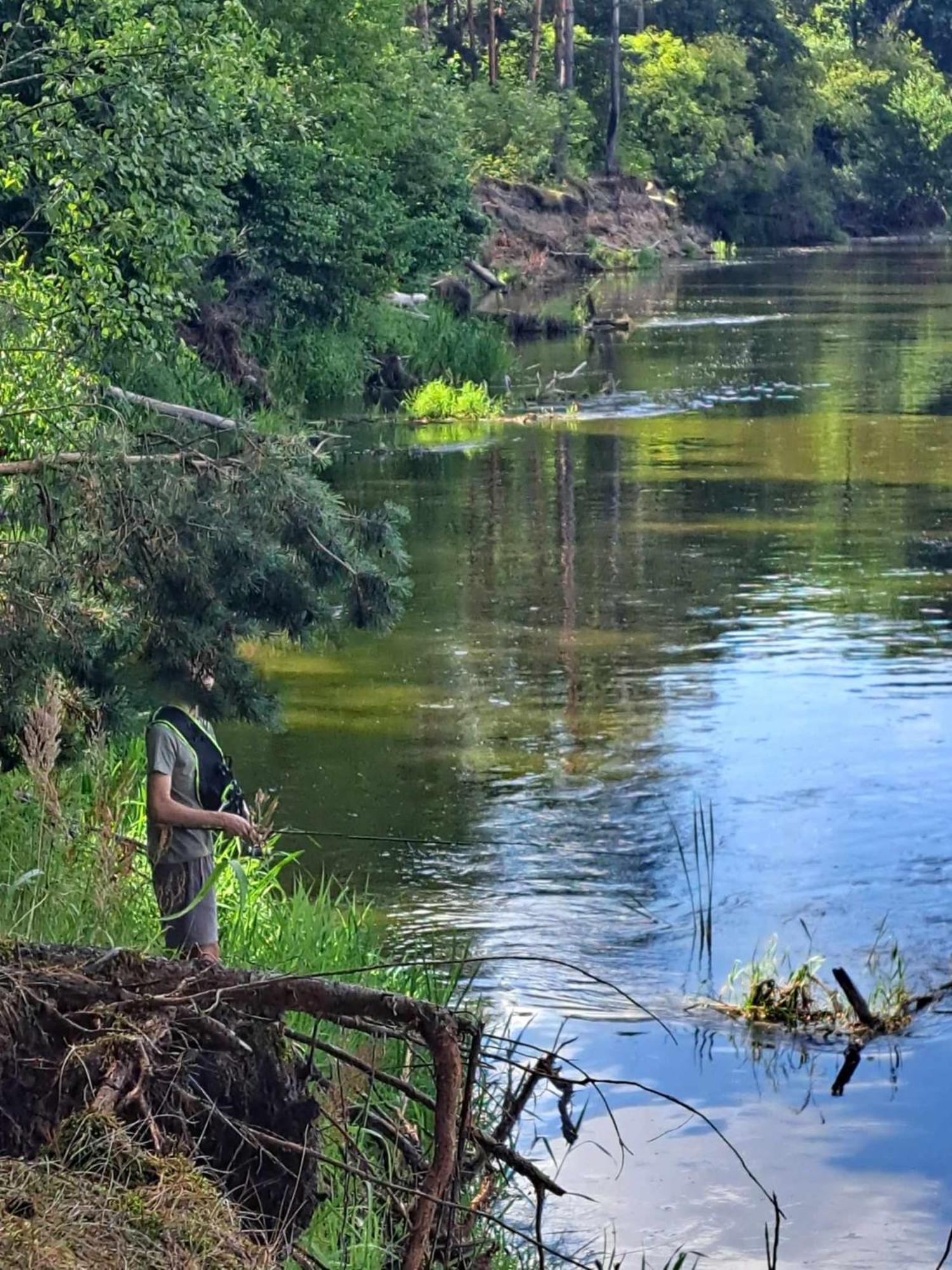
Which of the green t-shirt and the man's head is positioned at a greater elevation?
the man's head

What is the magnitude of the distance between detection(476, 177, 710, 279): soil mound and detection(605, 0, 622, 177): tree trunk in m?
0.85

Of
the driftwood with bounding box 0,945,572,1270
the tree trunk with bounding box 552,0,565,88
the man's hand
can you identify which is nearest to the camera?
the driftwood with bounding box 0,945,572,1270

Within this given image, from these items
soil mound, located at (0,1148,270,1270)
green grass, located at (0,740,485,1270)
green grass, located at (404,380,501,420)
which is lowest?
green grass, located at (0,740,485,1270)

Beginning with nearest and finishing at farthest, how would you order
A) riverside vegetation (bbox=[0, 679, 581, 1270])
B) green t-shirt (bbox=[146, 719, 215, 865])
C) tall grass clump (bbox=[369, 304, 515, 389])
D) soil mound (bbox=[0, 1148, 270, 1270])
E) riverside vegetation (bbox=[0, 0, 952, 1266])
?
1. soil mound (bbox=[0, 1148, 270, 1270])
2. riverside vegetation (bbox=[0, 679, 581, 1270])
3. green t-shirt (bbox=[146, 719, 215, 865])
4. riverside vegetation (bbox=[0, 0, 952, 1266])
5. tall grass clump (bbox=[369, 304, 515, 389])

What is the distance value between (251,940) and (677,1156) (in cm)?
189

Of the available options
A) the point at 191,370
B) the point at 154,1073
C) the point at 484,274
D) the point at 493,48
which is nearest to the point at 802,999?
the point at 154,1073

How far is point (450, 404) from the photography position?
31.4 metres

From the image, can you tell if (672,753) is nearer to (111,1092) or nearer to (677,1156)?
(677,1156)

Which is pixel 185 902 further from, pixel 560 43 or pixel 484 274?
pixel 560 43

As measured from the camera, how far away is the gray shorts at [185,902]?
773cm

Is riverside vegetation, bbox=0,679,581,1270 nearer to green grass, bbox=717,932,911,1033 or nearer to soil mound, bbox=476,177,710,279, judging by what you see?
green grass, bbox=717,932,911,1033

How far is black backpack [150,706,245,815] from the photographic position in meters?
7.72

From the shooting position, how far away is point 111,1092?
14.9ft

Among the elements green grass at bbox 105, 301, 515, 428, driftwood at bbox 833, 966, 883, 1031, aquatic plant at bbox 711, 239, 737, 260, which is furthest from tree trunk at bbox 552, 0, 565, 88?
driftwood at bbox 833, 966, 883, 1031
